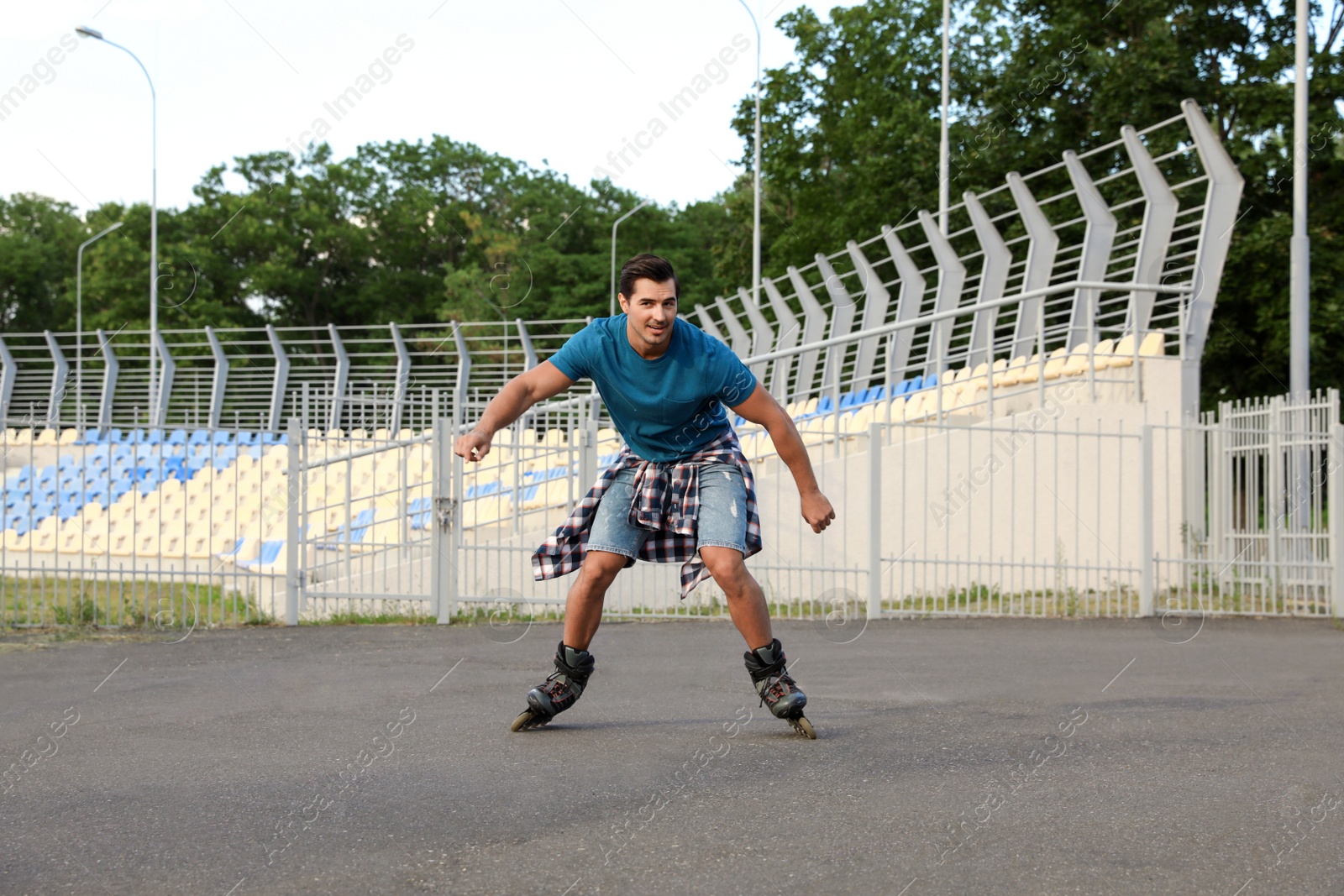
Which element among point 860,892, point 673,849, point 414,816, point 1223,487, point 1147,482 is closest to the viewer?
point 860,892

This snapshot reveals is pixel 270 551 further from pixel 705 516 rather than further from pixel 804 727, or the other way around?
pixel 804 727

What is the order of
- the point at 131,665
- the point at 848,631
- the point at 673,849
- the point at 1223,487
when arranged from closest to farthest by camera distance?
the point at 673,849 < the point at 131,665 < the point at 848,631 < the point at 1223,487

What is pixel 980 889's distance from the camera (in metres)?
3.01

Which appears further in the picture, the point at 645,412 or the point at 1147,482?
the point at 1147,482

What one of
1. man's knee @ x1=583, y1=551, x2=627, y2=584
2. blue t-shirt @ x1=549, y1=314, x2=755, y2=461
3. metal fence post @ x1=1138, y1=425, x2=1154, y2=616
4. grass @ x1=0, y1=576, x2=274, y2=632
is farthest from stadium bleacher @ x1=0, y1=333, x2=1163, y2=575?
blue t-shirt @ x1=549, y1=314, x2=755, y2=461

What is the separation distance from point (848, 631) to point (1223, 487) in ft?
12.6

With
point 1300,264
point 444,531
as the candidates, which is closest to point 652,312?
point 444,531

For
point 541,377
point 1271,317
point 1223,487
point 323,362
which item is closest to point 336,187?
point 323,362

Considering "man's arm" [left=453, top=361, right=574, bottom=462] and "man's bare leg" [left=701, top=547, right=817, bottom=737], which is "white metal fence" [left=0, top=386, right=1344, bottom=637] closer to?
"man's bare leg" [left=701, top=547, right=817, bottom=737]

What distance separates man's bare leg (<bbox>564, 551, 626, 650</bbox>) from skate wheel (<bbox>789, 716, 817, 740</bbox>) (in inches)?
29.2

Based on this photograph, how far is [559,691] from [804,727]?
0.84m

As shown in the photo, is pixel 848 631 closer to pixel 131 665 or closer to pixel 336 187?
pixel 131 665

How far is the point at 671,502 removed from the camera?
16.3ft

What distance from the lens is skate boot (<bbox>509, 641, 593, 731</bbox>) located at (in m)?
5.00
